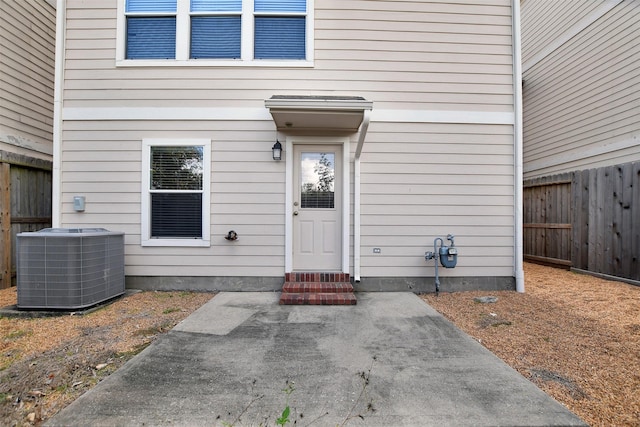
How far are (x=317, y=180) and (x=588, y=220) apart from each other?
17.3 ft

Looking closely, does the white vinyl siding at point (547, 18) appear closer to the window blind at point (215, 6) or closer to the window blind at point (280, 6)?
the window blind at point (280, 6)

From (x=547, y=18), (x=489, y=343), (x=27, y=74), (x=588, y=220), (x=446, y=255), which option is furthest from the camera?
(x=547, y=18)

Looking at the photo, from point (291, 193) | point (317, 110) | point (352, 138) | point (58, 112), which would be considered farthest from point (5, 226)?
point (352, 138)

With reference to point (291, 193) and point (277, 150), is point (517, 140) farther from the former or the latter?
point (277, 150)

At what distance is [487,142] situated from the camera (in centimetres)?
456

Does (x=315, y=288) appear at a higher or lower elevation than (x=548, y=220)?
lower

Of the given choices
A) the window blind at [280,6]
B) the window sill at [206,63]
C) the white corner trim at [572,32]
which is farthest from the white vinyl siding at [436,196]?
the white corner trim at [572,32]

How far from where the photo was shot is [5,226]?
4.59m

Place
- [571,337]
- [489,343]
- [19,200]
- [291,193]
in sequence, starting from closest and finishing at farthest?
[489,343]
[571,337]
[291,193]
[19,200]

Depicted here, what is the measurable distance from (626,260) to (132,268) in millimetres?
7901

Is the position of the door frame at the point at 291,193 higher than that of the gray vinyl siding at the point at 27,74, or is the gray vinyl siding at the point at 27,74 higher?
the gray vinyl siding at the point at 27,74

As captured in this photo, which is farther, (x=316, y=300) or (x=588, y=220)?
(x=588, y=220)

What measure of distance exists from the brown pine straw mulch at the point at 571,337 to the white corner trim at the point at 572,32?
5.30m

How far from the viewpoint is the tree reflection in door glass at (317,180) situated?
454 centimetres
